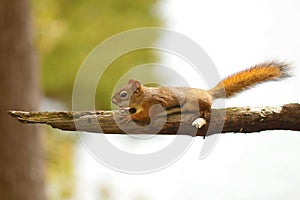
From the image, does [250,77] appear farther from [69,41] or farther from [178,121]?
[69,41]

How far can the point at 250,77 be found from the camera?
1.82 ft

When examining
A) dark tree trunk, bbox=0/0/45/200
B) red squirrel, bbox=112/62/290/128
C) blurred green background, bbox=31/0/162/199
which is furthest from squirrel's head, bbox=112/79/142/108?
blurred green background, bbox=31/0/162/199

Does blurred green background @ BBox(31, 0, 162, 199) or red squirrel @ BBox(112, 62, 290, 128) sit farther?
blurred green background @ BBox(31, 0, 162, 199)

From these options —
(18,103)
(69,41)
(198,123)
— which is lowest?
(198,123)

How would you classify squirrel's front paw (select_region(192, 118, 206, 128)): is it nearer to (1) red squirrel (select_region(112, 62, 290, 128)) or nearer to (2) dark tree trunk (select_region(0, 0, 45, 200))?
(1) red squirrel (select_region(112, 62, 290, 128))

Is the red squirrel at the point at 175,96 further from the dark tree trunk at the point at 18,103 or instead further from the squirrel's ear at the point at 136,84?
the dark tree trunk at the point at 18,103

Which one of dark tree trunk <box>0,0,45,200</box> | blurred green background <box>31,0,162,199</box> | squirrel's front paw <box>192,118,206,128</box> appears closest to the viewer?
squirrel's front paw <box>192,118,206,128</box>

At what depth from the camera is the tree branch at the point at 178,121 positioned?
0.45 meters

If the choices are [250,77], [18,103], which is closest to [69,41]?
[18,103]

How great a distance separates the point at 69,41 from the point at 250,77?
10.0 feet

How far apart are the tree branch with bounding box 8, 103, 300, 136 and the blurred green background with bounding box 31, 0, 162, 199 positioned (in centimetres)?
254

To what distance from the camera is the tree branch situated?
17.8 inches

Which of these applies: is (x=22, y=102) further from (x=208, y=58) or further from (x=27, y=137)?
(x=208, y=58)

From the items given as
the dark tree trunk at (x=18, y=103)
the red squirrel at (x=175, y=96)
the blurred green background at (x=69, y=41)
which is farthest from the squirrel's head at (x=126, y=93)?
the blurred green background at (x=69, y=41)
